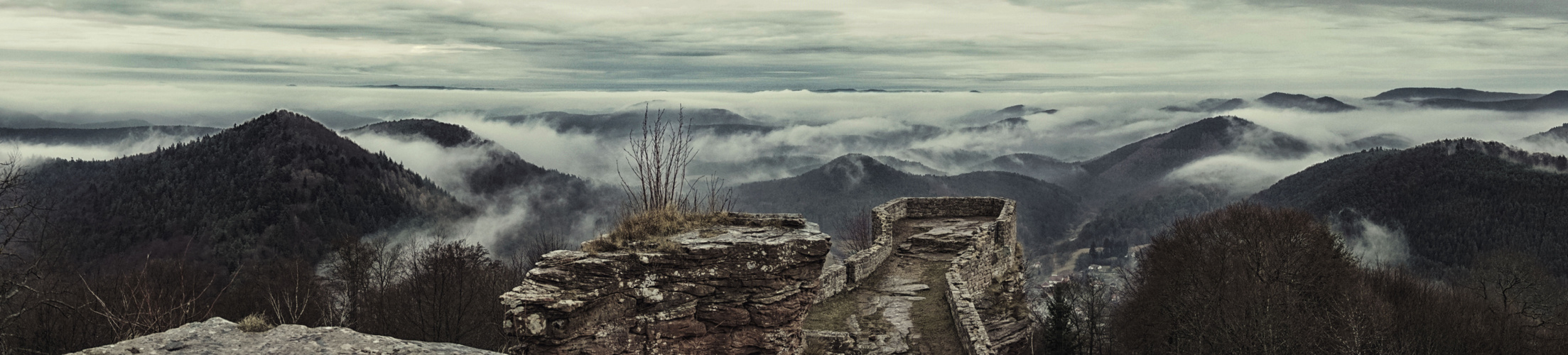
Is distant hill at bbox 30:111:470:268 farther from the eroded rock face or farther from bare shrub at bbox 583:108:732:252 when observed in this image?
the eroded rock face

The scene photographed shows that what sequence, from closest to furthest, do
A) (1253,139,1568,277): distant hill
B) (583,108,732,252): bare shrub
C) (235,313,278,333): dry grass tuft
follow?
(235,313,278,333): dry grass tuft < (583,108,732,252): bare shrub < (1253,139,1568,277): distant hill

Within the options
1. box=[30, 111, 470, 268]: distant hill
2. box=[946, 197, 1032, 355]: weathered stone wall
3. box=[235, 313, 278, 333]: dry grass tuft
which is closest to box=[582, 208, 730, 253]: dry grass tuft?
box=[235, 313, 278, 333]: dry grass tuft

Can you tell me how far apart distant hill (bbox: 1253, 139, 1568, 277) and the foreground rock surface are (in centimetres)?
14444

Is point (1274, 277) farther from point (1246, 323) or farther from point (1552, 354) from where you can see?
point (1552, 354)

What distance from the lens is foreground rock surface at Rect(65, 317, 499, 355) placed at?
8.40 metres

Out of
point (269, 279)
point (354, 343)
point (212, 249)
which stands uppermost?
point (354, 343)

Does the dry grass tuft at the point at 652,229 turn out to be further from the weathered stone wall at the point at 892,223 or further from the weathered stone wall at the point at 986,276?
the weathered stone wall at the point at 892,223

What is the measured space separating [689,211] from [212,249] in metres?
134

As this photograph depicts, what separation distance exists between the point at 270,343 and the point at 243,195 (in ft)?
513

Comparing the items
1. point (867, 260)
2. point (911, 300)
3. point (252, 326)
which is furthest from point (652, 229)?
point (867, 260)

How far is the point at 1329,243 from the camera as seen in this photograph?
3794 cm

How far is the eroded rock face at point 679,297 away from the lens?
32.7ft

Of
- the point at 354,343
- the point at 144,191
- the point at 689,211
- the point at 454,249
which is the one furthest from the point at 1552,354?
the point at 144,191

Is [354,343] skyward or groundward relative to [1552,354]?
skyward
